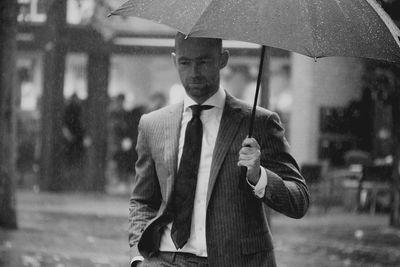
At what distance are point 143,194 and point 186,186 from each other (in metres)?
0.30

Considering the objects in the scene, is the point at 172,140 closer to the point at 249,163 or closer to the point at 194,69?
the point at 194,69

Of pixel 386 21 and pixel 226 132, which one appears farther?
pixel 386 21

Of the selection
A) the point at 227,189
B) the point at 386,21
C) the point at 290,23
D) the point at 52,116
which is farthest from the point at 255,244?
the point at 52,116

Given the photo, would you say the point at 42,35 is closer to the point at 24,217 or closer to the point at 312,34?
the point at 24,217

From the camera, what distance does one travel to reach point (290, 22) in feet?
13.8

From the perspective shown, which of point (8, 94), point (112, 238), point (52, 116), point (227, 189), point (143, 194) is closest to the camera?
point (227, 189)

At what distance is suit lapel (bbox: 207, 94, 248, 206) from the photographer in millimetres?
4145

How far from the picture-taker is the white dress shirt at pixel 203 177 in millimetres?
4160

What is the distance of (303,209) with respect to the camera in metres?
4.27

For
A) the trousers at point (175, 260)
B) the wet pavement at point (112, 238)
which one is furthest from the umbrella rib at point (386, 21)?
the wet pavement at point (112, 238)

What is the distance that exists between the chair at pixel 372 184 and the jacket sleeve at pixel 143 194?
597 inches

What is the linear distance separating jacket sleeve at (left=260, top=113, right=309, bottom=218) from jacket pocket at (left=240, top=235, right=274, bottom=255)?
0.46 feet

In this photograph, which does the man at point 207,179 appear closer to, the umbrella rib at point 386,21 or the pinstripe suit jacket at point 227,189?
the pinstripe suit jacket at point 227,189

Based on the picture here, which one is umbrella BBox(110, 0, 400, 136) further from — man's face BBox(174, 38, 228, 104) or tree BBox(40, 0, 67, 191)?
tree BBox(40, 0, 67, 191)
